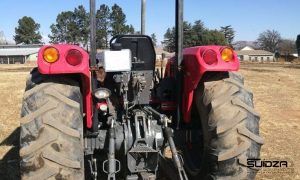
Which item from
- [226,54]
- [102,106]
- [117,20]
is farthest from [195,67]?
[117,20]

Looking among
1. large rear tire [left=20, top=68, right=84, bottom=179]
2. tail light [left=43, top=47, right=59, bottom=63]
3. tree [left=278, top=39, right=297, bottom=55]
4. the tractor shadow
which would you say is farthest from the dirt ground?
tree [left=278, top=39, right=297, bottom=55]

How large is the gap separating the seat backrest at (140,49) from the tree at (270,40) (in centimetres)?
12630

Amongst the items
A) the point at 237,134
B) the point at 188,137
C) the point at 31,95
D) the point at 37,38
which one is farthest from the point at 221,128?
the point at 37,38

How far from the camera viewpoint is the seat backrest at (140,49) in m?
4.89

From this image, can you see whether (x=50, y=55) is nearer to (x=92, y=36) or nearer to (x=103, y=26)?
(x=92, y=36)

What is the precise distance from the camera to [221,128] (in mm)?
3805

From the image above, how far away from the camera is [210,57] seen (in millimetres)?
4031

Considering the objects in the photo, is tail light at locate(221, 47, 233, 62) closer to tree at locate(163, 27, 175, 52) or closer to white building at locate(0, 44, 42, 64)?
tree at locate(163, 27, 175, 52)

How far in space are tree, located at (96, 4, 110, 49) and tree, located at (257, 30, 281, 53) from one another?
125439 millimetres

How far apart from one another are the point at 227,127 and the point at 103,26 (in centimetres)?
271

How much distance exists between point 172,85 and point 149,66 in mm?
382

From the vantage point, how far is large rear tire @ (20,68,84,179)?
3.40m

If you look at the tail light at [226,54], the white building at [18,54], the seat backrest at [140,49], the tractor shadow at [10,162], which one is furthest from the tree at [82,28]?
the white building at [18,54]

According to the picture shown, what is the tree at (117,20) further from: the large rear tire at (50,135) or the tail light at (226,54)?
the large rear tire at (50,135)
